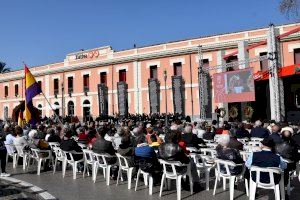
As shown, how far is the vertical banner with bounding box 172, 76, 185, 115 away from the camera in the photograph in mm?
33094

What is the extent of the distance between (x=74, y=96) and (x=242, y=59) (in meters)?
22.2

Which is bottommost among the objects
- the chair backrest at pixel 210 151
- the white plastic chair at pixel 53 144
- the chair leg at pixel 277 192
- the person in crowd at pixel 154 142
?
the chair leg at pixel 277 192

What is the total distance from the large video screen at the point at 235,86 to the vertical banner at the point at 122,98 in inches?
499

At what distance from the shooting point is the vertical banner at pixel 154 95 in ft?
114

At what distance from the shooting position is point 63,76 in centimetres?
4400

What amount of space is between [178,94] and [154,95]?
2705 millimetres

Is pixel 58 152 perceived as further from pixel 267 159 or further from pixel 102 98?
pixel 102 98

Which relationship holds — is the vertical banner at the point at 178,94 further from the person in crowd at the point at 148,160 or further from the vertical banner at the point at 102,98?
the person in crowd at the point at 148,160

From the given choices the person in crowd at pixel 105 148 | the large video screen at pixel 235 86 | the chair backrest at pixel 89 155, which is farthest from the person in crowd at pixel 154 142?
the large video screen at pixel 235 86

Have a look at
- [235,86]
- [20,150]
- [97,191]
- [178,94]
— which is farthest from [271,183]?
[178,94]

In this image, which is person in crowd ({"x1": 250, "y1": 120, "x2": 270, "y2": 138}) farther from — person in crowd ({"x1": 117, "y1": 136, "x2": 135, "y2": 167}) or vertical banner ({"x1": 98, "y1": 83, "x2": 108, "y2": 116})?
vertical banner ({"x1": 98, "y1": 83, "x2": 108, "y2": 116})

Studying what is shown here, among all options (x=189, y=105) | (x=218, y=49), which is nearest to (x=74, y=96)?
(x=189, y=105)

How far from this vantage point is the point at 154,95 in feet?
115

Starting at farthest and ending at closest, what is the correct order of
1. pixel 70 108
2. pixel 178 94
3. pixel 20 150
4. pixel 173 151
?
pixel 70 108 → pixel 178 94 → pixel 20 150 → pixel 173 151
